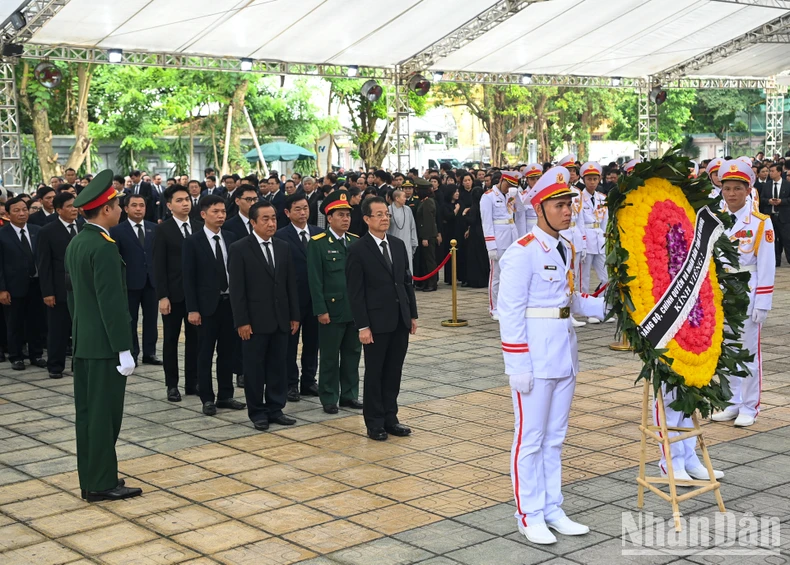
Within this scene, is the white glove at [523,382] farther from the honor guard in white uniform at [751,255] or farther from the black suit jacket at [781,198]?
the black suit jacket at [781,198]

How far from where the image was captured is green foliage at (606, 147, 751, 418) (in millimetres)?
5246

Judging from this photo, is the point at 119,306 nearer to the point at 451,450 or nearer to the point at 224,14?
the point at 451,450

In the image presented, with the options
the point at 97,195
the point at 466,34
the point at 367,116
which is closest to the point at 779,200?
the point at 466,34

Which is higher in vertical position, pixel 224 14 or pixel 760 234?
pixel 224 14

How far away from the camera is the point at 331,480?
6.33m

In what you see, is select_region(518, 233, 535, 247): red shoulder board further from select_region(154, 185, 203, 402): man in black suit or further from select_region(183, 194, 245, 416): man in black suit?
select_region(154, 185, 203, 402): man in black suit

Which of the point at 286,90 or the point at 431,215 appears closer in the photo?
the point at 431,215

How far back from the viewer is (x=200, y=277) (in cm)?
838

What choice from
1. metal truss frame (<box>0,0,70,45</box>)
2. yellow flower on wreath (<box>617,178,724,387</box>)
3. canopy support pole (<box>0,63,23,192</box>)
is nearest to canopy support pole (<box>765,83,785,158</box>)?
metal truss frame (<box>0,0,70,45</box>)

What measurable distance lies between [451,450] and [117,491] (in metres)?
2.26

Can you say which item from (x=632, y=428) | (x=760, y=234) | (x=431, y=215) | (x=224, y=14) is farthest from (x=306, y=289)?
(x=224, y=14)

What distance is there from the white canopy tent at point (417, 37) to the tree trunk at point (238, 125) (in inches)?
385

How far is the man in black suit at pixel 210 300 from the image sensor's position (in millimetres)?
8328

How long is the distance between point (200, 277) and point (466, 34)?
1469cm
